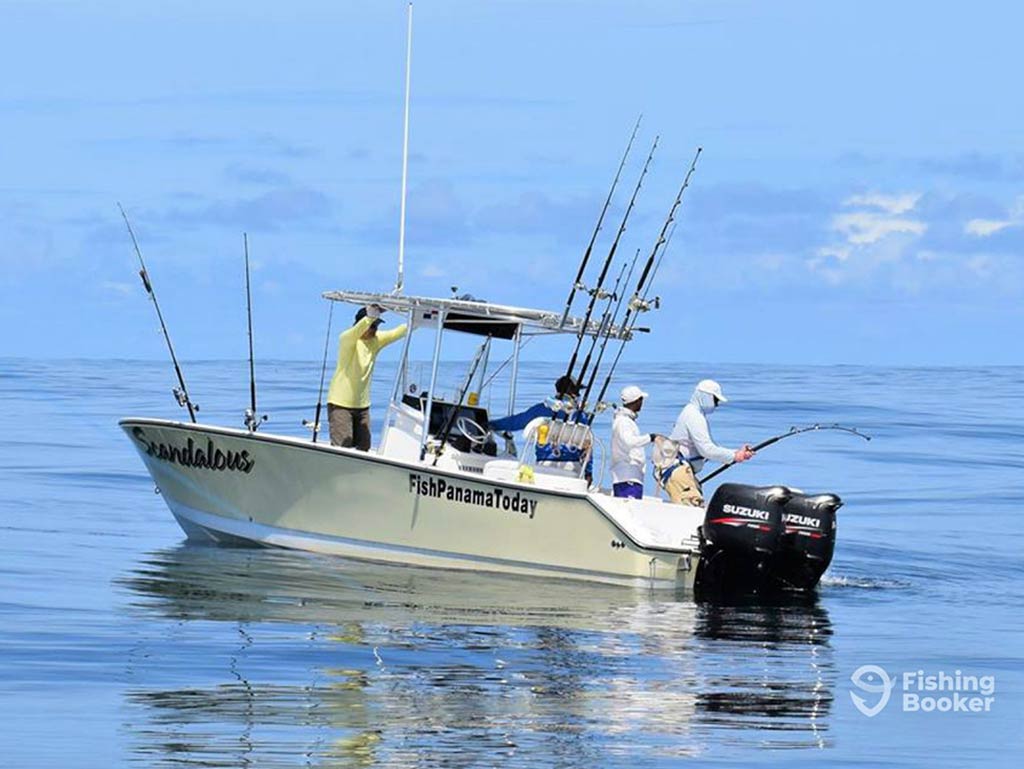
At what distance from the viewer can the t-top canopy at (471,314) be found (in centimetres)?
1808

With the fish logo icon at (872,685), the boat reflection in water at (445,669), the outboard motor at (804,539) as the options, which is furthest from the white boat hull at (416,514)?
the fish logo icon at (872,685)

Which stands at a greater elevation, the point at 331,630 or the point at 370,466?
the point at 370,466

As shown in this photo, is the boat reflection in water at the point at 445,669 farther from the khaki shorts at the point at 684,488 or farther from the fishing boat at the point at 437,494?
the khaki shorts at the point at 684,488

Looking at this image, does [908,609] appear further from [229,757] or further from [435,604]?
[229,757]

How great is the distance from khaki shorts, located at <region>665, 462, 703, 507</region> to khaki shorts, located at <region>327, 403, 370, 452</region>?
2.86 metres

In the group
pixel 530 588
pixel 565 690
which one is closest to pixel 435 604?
pixel 530 588

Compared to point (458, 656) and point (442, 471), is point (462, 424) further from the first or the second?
point (458, 656)

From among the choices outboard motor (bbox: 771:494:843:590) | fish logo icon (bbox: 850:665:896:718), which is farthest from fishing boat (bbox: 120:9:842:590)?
fish logo icon (bbox: 850:665:896:718)

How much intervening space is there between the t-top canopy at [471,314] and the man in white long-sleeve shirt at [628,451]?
2.40 feet

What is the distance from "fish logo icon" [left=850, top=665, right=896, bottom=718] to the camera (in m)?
12.5

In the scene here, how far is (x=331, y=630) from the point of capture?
1454cm

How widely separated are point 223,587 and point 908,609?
5.94m

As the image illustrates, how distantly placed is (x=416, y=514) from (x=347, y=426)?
3.68ft

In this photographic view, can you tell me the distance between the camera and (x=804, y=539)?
16.9m
